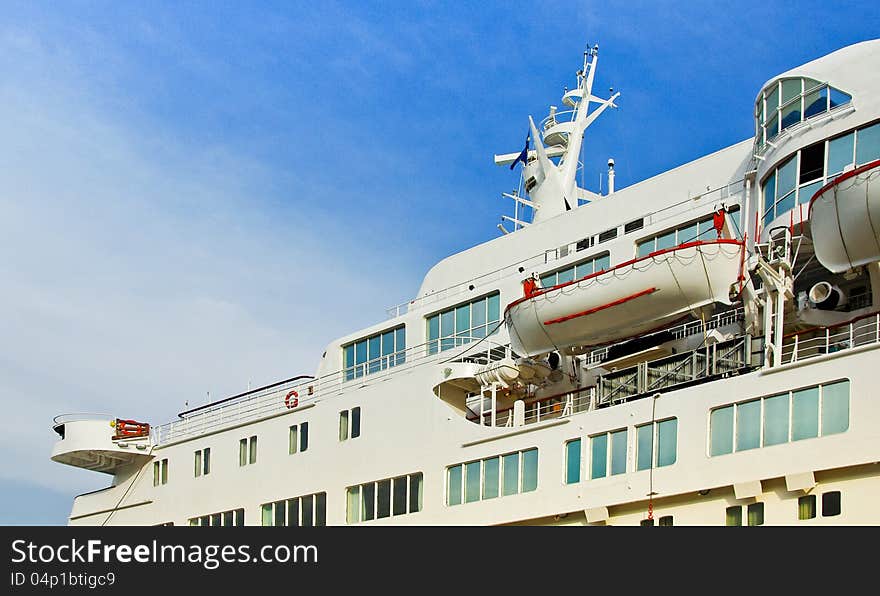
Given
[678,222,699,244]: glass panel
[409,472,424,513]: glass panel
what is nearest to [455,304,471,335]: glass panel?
[409,472,424,513]: glass panel

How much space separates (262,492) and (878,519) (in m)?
19.8

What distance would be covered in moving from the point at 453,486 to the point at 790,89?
41.6ft

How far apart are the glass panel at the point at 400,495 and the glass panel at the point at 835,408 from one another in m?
12.5

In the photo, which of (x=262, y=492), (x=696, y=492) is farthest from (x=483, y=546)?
(x=262, y=492)

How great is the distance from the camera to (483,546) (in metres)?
24.2

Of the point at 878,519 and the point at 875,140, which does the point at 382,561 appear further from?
the point at 875,140

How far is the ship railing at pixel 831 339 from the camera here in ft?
94.4

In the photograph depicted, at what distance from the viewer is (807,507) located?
90.3 ft

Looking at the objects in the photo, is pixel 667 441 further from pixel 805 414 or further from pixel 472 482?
pixel 472 482

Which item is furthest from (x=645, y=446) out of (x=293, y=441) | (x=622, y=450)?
(x=293, y=441)

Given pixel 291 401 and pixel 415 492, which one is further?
pixel 291 401

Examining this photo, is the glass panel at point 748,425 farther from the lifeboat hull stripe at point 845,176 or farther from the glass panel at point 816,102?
the glass panel at point 816,102

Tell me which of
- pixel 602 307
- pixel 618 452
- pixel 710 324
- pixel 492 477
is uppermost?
pixel 602 307

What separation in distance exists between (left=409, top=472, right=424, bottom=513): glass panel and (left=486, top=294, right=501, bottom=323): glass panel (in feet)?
18.7
